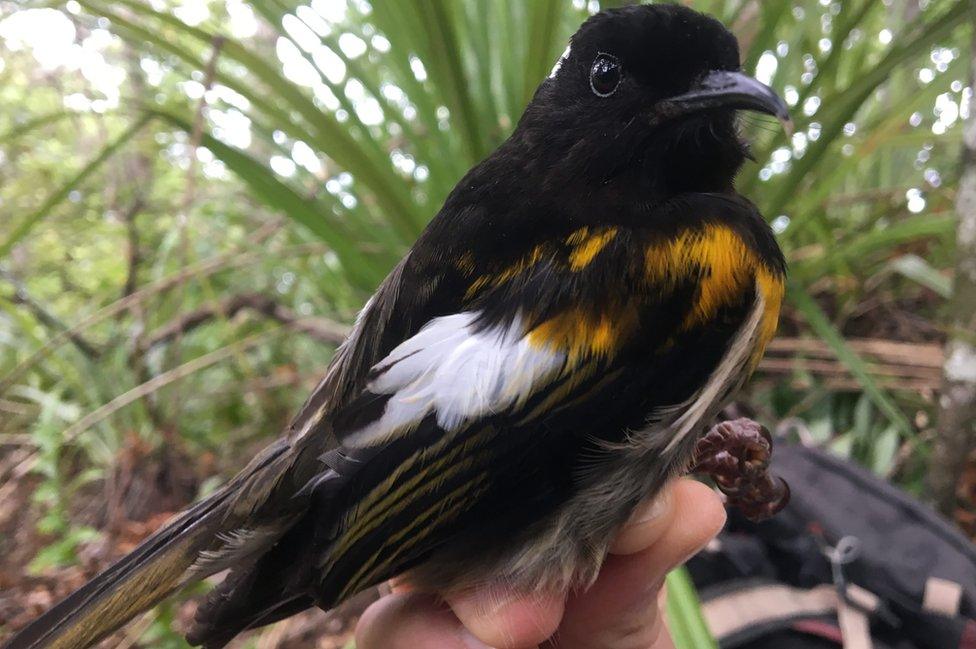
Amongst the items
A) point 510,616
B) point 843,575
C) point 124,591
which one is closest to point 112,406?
point 124,591

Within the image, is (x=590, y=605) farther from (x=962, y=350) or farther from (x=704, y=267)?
(x=962, y=350)

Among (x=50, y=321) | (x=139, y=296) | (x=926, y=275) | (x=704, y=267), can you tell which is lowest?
(x=926, y=275)

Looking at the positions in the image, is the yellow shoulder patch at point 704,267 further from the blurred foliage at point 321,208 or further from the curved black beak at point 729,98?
the blurred foliage at point 321,208

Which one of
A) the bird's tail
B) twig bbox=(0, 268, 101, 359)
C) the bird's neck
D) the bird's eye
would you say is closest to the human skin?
the bird's tail

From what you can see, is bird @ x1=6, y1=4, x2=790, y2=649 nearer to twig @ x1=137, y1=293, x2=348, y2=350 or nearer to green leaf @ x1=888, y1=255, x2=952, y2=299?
green leaf @ x1=888, y1=255, x2=952, y2=299

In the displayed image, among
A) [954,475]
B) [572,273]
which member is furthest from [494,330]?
[954,475]

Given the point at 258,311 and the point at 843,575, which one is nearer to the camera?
the point at 843,575

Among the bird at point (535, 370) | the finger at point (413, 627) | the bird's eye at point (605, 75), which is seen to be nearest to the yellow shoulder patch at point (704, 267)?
the bird at point (535, 370)
